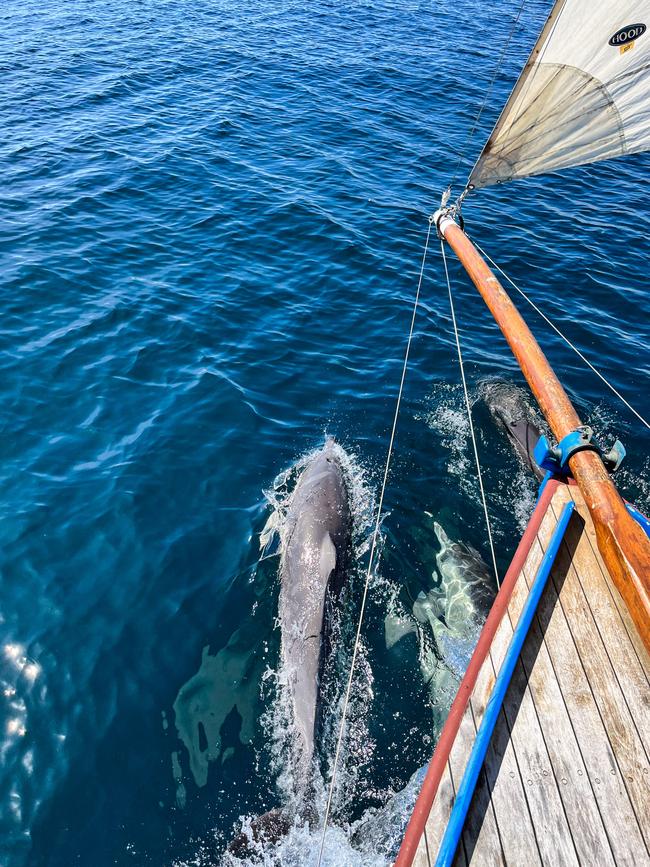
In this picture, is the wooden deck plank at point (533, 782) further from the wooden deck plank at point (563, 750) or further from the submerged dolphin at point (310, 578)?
the submerged dolphin at point (310, 578)

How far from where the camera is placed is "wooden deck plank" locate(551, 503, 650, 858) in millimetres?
4906

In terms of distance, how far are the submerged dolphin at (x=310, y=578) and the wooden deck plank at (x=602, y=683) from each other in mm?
4084

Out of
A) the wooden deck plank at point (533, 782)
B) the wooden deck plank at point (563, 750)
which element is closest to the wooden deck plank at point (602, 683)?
the wooden deck plank at point (563, 750)

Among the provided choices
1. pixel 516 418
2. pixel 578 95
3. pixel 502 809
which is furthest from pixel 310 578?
pixel 578 95

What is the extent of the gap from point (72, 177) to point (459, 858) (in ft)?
76.0

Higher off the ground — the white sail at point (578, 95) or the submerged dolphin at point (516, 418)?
the white sail at point (578, 95)

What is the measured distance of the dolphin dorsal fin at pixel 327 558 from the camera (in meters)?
9.95

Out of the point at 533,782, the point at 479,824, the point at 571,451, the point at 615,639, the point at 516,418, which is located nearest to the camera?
the point at 479,824

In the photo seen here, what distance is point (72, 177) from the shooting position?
2156 centimetres

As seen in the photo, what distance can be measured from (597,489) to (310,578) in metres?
5.25

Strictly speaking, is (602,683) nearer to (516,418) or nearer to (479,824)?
(479,824)

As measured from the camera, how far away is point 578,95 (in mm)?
9031

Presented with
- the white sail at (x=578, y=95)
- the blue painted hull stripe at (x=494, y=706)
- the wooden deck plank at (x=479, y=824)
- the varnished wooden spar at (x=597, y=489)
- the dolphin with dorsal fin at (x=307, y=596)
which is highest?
the white sail at (x=578, y=95)

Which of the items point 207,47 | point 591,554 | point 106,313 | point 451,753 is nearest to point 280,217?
point 106,313
